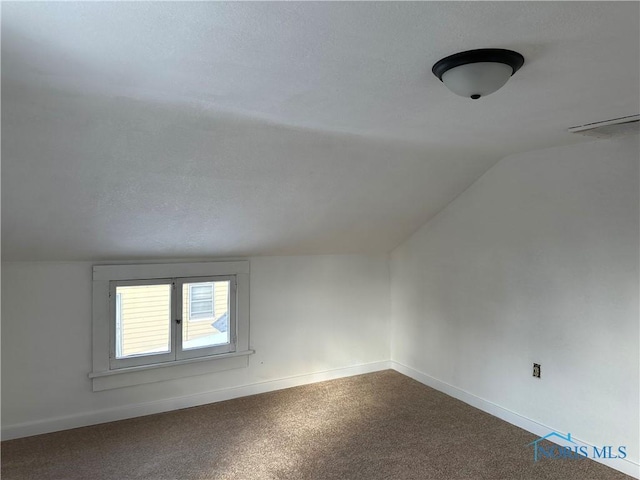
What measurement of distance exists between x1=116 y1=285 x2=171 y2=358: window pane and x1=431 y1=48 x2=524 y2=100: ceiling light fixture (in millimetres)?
2833

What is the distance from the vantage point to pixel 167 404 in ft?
11.7

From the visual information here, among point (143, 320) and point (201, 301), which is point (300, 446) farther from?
point (143, 320)

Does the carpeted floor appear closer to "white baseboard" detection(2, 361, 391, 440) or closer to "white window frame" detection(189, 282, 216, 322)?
"white baseboard" detection(2, 361, 391, 440)

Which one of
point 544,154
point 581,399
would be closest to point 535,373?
point 581,399

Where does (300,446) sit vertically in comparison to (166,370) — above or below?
below

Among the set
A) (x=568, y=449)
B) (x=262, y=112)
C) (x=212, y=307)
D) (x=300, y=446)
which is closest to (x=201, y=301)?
(x=212, y=307)

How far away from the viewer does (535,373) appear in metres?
3.21

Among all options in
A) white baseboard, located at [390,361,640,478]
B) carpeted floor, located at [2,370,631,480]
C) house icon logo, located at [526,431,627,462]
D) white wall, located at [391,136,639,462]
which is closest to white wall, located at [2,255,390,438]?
carpeted floor, located at [2,370,631,480]

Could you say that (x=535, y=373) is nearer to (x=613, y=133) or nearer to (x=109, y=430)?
(x=613, y=133)

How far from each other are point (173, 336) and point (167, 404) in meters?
0.56

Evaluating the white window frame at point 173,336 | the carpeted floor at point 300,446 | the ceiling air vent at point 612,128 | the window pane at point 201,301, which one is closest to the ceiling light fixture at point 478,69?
the ceiling air vent at point 612,128

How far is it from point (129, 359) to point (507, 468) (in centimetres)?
283

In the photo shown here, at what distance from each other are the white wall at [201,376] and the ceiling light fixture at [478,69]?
269 centimetres

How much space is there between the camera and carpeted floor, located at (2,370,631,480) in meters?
2.67
